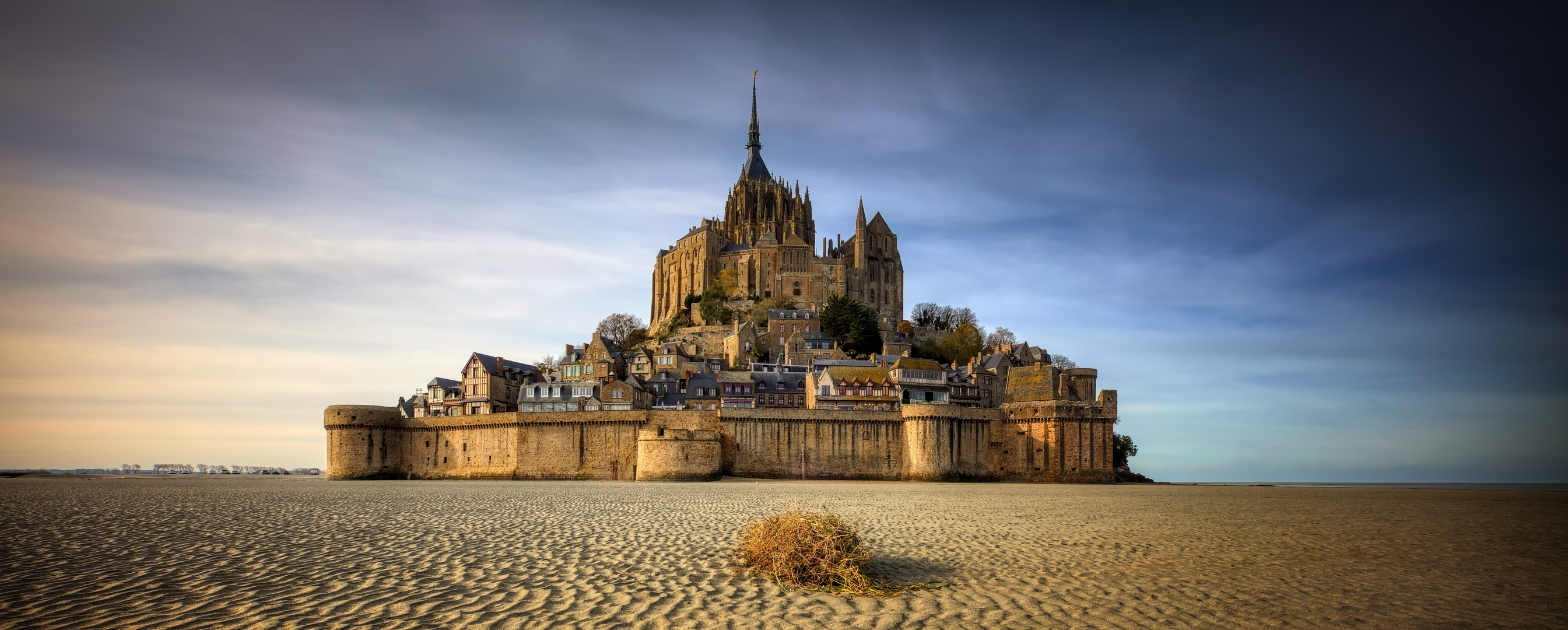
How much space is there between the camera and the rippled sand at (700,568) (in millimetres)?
10461

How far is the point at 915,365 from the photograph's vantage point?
6056cm

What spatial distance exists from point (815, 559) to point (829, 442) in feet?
126

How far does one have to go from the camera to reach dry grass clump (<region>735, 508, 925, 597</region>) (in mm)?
12219

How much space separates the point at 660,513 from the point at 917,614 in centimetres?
1238

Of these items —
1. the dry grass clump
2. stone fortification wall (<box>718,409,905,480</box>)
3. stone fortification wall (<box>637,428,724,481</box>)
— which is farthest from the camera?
stone fortification wall (<box>718,409,905,480</box>)

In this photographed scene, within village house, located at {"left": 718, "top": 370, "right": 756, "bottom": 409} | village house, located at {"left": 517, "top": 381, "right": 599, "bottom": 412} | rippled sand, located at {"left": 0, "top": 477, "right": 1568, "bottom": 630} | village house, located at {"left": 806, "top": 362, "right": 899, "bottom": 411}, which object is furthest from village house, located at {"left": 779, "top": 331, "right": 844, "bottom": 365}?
rippled sand, located at {"left": 0, "top": 477, "right": 1568, "bottom": 630}

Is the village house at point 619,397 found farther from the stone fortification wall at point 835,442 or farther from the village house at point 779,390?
the village house at point 779,390

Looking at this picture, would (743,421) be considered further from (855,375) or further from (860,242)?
(860,242)

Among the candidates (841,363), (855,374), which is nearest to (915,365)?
(855,374)

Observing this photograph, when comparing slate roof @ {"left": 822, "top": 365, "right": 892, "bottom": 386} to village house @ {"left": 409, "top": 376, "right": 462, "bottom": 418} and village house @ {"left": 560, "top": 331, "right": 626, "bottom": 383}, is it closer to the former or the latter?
village house @ {"left": 560, "top": 331, "right": 626, "bottom": 383}

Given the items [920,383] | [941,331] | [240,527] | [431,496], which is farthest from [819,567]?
[941,331]

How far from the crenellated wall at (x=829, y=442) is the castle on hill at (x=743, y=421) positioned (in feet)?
0.27

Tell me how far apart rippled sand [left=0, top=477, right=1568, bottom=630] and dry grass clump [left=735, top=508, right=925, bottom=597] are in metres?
0.44

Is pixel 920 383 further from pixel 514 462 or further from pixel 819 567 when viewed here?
pixel 819 567
